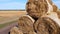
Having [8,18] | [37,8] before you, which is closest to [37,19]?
[37,8]

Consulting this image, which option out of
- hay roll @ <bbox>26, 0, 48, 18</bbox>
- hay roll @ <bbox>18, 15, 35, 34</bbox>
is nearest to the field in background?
hay roll @ <bbox>18, 15, 35, 34</bbox>

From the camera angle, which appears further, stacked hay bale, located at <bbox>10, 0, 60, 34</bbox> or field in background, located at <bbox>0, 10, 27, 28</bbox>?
field in background, located at <bbox>0, 10, 27, 28</bbox>

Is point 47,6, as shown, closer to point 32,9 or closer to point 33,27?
point 32,9

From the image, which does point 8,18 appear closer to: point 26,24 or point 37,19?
point 26,24

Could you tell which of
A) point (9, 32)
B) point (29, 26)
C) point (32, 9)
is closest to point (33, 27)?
point (29, 26)

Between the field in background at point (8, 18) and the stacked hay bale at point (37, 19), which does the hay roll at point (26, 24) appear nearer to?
the stacked hay bale at point (37, 19)

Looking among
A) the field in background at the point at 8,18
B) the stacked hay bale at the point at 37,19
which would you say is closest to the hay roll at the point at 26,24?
the stacked hay bale at the point at 37,19

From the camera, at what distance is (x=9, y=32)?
8.80 ft

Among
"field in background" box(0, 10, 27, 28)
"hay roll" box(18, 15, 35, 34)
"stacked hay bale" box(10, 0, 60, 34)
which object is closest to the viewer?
"stacked hay bale" box(10, 0, 60, 34)

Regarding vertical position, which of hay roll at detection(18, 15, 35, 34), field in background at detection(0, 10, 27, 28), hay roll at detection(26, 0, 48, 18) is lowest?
field in background at detection(0, 10, 27, 28)

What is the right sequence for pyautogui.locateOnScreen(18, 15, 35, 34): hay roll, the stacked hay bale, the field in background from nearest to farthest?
the stacked hay bale, pyautogui.locateOnScreen(18, 15, 35, 34): hay roll, the field in background

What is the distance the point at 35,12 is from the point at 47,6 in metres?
0.21

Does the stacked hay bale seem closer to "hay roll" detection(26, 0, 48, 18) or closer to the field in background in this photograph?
"hay roll" detection(26, 0, 48, 18)

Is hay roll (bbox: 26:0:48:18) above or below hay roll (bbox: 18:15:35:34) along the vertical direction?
above
